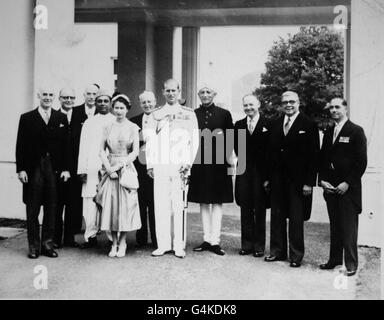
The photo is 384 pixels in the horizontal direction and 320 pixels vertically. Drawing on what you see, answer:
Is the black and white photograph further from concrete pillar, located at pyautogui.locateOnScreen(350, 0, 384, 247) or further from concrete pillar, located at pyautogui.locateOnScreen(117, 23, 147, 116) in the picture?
concrete pillar, located at pyautogui.locateOnScreen(117, 23, 147, 116)

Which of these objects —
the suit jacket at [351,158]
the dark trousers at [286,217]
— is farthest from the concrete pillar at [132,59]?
the suit jacket at [351,158]

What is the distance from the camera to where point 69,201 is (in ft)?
16.4

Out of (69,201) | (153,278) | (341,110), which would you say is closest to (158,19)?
(69,201)

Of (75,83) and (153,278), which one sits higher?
(75,83)

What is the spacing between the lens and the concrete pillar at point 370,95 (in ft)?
15.7

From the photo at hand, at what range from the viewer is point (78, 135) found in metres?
5.04

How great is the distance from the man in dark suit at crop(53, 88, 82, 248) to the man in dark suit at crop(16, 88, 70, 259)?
1.01 feet

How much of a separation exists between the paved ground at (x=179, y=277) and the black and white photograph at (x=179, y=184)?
0.02 m

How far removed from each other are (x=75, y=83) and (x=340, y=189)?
370 centimetres

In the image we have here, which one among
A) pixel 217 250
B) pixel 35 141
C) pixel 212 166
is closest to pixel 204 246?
pixel 217 250

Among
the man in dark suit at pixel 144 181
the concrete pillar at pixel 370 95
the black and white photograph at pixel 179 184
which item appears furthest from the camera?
the man in dark suit at pixel 144 181

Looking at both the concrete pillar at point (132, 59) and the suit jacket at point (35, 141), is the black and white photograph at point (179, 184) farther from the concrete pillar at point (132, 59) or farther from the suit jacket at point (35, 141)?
the concrete pillar at point (132, 59)

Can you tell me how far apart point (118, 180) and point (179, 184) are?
63 cm
